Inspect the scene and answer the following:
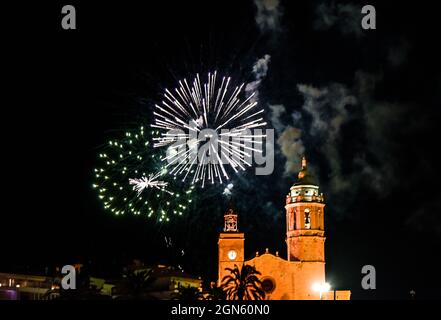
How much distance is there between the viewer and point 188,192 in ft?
242

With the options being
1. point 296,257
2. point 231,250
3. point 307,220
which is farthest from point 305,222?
point 231,250

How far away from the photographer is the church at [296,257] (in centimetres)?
9331

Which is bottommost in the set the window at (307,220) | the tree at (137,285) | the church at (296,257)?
the tree at (137,285)

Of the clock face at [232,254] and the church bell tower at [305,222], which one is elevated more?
the church bell tower at [305,222]

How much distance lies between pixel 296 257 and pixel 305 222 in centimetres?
455

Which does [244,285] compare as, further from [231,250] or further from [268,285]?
[231,250]

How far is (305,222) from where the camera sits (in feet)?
316

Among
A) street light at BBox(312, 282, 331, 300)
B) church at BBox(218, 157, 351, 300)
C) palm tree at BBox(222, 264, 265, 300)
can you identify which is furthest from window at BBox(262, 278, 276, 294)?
palm tree at BBox(222, 264, 265, 300)
